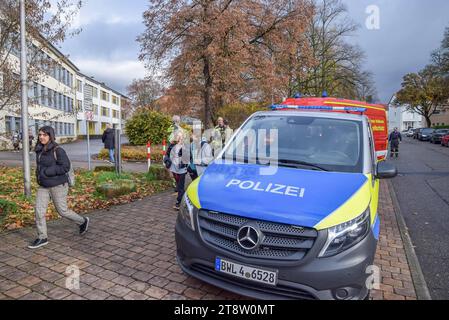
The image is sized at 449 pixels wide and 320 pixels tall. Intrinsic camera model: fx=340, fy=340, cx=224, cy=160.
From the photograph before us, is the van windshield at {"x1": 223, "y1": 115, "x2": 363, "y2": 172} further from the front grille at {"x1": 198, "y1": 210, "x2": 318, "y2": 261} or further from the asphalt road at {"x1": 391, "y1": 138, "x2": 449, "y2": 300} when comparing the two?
the asphalt road at {"x1": 391, "y1": 138, "x2": 449, "y2": 300}

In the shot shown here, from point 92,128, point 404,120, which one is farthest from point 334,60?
point 404,120

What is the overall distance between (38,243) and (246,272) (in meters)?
3.41

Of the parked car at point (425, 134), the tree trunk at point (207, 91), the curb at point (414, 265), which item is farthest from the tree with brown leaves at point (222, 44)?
the parked car at point (425, 134)

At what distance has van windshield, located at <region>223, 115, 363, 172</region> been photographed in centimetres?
378

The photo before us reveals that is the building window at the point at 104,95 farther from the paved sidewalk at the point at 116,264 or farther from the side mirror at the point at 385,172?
the side mirror at the point at 385,172

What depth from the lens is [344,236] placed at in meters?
2.81

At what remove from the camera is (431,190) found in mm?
9875

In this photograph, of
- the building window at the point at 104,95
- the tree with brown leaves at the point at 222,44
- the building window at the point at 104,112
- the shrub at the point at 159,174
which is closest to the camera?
the shrub at the point at 159,174

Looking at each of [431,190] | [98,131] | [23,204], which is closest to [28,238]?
[23,204]

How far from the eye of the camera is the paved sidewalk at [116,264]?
3594 mm

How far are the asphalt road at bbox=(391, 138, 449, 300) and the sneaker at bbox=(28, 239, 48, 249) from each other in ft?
16.4

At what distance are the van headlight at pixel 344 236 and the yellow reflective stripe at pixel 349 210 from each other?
4 centimetres
